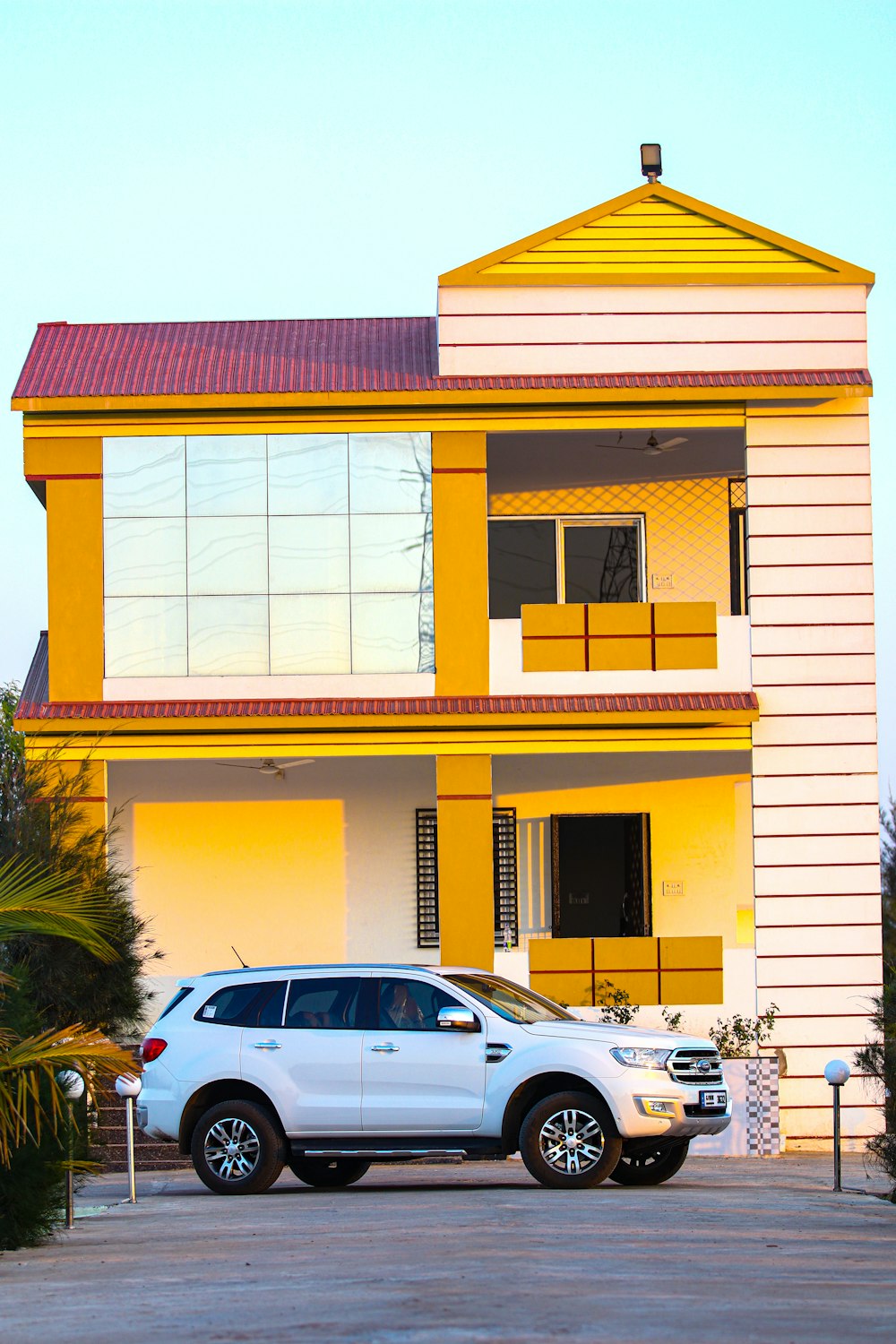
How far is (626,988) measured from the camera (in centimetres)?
2027

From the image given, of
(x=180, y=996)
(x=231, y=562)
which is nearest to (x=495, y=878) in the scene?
(x=231, y=562)

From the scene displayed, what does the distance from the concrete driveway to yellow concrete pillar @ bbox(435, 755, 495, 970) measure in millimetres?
5930

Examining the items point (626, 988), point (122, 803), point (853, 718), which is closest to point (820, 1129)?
point (626, 988)

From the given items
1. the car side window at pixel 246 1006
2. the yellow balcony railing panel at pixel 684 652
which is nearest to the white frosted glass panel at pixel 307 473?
the yellow balcony railing panel at pixel 684 652

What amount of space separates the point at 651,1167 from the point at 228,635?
8163mm

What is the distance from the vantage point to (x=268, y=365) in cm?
2089

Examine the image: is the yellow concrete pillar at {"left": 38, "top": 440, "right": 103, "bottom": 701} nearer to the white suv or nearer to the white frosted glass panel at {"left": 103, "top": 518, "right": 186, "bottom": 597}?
the white frosted glass panel at {"left": 103, "top": 518, "right": 186, "bottom": 597}

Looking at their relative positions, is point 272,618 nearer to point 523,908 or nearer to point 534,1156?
point 523,908

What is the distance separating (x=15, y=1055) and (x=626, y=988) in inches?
437

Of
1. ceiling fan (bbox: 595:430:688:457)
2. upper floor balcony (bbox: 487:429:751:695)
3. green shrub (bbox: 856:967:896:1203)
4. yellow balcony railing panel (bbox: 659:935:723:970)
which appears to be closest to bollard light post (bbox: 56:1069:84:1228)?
green shrub (bbox: 856:967:896:1203)

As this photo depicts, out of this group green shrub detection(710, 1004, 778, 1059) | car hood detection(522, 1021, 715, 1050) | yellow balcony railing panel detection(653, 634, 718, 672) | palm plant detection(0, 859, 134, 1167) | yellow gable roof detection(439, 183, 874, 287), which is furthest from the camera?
yellow gable roof detection(439, 183, 874, 287)

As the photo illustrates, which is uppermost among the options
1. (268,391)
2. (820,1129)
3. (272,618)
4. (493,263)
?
(493,263)

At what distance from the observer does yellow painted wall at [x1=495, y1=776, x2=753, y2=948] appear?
73.5 ft

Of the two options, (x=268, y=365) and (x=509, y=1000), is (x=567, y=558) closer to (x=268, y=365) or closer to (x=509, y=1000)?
(x=268, y=365)
